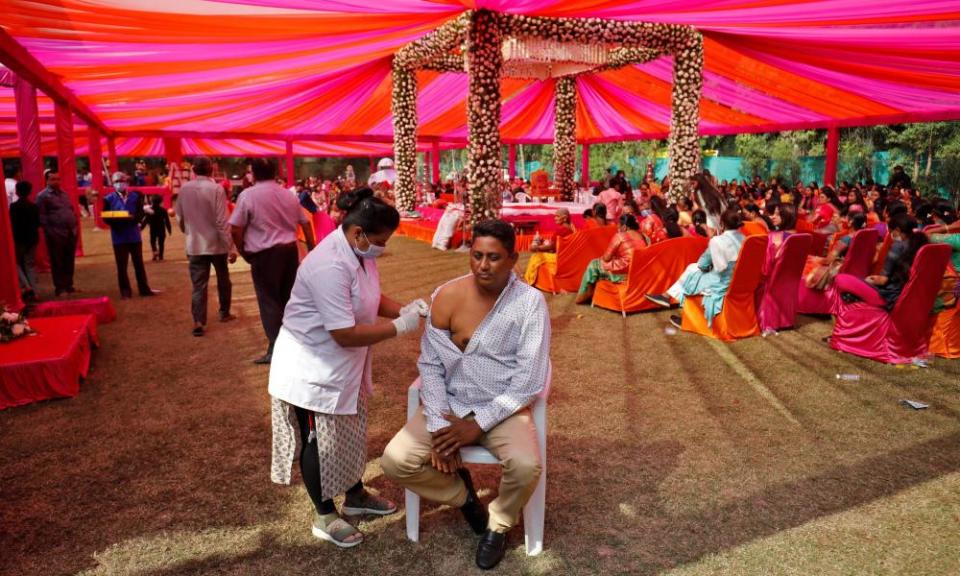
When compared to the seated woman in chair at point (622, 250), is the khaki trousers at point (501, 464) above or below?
below

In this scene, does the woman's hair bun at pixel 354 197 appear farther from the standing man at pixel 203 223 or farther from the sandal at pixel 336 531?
the standing man at pixel 203 223

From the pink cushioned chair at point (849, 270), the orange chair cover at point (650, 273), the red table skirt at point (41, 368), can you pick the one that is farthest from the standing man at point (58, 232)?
the pink cushioned chair at point (849, 270)

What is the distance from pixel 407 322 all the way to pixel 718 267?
12.1 ft

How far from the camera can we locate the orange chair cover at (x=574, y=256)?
698 centimetres

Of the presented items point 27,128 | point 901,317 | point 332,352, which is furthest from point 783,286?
point 27,128

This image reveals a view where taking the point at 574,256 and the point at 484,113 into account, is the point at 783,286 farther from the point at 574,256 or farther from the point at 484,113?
the point at 484,113

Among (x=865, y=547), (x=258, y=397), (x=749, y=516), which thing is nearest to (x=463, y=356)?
(x=749, y=516)

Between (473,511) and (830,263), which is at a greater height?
(830,263)

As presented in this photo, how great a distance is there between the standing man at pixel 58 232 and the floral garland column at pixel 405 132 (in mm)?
6792

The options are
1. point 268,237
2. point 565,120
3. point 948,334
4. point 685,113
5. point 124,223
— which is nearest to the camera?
point 268,237

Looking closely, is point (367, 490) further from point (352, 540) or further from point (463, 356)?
point (463, 356)

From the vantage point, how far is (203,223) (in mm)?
5238

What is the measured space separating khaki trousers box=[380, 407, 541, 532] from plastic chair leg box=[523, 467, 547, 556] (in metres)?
0.09

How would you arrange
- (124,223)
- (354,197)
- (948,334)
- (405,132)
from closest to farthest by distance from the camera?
(354,197) → (948,334) → (124,223) → (405,132)
